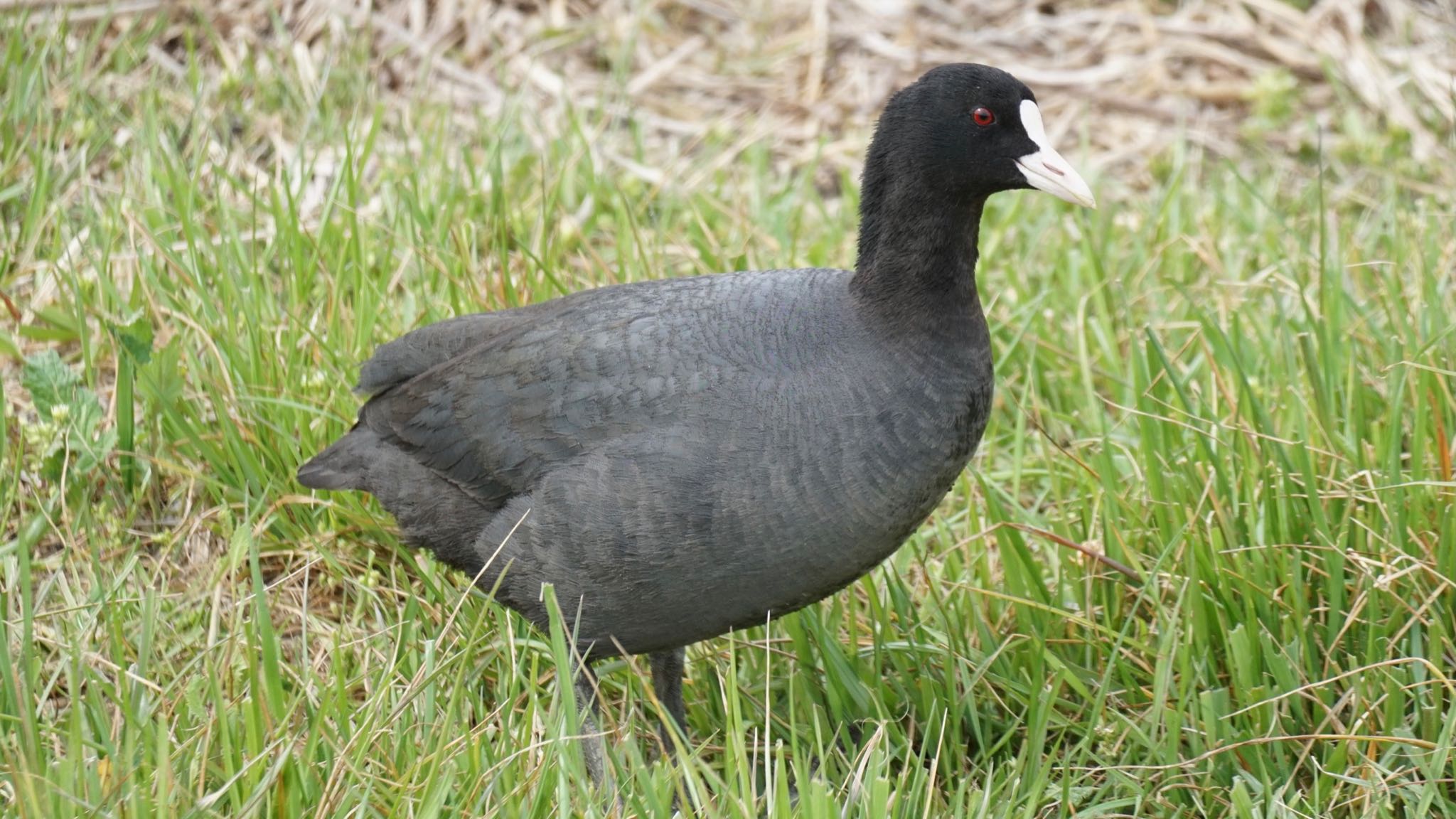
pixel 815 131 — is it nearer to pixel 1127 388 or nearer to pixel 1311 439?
pixel 1127 388

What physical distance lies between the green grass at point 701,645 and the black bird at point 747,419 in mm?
218

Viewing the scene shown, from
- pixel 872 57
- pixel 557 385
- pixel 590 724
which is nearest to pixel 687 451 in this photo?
pixel 557 385

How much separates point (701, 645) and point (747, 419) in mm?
876

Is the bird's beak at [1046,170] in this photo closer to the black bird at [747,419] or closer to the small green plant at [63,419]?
the black bird at [747,419]

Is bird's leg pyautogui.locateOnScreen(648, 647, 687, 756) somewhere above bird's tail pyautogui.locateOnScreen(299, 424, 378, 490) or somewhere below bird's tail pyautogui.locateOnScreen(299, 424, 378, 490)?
below

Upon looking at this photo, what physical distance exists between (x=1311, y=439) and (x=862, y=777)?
1.35 meters

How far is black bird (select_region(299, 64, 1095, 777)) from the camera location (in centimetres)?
275

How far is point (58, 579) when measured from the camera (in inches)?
123

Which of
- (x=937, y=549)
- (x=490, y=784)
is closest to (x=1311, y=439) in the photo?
(x=937, y=549)

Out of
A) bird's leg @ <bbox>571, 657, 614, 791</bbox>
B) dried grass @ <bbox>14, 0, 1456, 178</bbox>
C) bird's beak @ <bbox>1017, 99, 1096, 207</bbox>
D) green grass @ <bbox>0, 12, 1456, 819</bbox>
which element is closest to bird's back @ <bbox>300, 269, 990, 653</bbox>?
bird's leg @ <bbox>571, 657, 614, 791</bbox>

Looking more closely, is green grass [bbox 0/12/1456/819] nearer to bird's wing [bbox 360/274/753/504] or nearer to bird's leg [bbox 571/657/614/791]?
bird's leg [bbox 571/657/614/791]

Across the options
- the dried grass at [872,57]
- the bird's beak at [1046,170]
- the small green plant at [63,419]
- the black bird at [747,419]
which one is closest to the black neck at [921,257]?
the black bird at [747,419]

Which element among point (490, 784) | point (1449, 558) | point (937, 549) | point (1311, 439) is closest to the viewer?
point (490, 784)

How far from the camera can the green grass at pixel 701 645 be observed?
2617 mm
